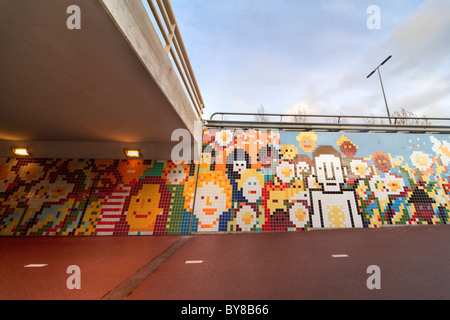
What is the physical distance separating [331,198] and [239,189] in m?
2.64

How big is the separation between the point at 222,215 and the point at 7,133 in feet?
20.1

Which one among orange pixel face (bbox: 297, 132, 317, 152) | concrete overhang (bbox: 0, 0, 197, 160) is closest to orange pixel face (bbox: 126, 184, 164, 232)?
concrete overhang (bbox: 0, 0, 197, 160)

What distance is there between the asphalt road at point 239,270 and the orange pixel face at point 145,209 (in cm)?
97

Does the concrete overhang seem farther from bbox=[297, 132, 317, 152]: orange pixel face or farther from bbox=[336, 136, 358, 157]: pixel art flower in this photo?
bbox=[336, 136, 358, 157]: pixel art flower

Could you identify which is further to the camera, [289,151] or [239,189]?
[289,151]

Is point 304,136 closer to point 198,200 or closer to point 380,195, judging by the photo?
point 380,195

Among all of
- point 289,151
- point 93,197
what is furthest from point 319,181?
point 93,197

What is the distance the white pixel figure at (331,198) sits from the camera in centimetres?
465

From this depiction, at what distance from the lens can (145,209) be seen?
15.3 ft

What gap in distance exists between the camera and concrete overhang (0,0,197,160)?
67.8 inches

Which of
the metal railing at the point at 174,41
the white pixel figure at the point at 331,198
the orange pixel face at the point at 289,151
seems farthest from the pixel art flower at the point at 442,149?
the metal railing at the point at 174,41

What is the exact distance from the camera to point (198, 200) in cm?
481

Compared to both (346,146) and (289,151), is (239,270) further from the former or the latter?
(346,146)
